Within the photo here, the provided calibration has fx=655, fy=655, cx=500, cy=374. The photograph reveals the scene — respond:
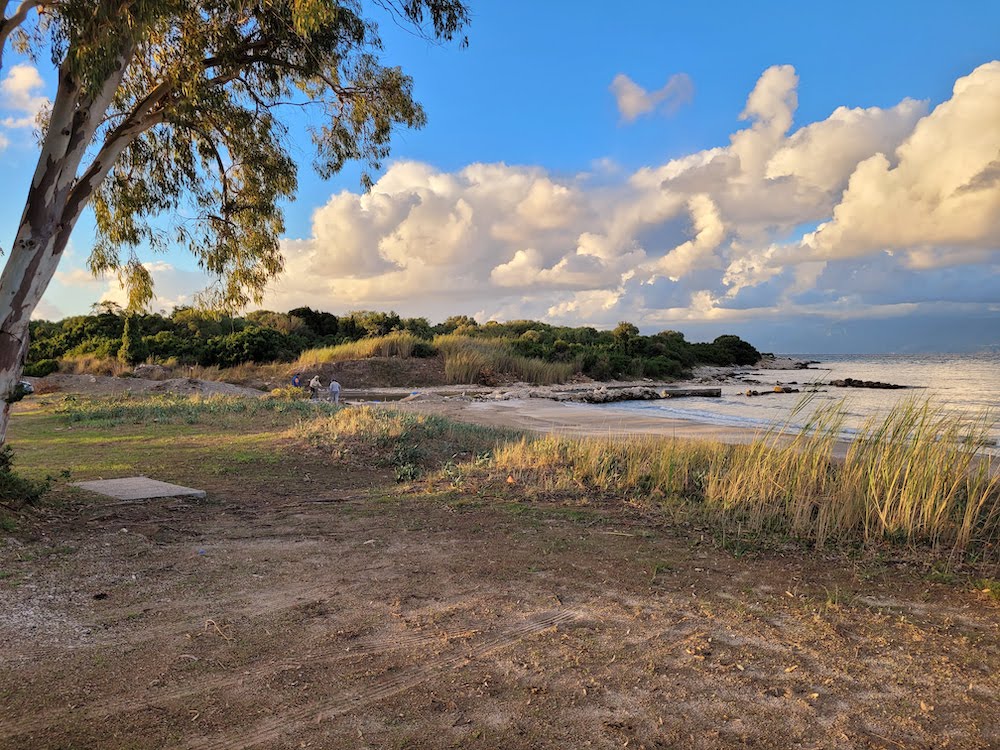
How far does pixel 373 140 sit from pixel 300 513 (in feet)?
18.8

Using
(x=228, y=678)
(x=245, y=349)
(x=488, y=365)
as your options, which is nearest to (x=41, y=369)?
(x=245, y=349)

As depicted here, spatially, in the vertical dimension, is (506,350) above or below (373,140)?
below

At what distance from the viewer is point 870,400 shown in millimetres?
22188

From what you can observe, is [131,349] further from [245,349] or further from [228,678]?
[228,678]

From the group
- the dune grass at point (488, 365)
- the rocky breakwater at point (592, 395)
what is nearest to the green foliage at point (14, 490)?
the rocky breakwater at point (592, 395)

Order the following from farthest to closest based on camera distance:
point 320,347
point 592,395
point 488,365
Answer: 1. point 320,347
2. point 488,365
3. point 592,395

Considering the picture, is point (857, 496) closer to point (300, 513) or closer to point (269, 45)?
point (300, 513)

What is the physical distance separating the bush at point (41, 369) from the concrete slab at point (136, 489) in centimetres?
2221

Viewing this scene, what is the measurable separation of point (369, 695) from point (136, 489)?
18.6 feet

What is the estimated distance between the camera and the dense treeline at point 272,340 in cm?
3066

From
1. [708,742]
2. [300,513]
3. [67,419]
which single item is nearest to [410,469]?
[300,513]

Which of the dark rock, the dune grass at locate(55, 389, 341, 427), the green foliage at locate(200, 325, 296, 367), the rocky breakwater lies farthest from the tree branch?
the dark rock

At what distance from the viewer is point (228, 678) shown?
3295 millimetres

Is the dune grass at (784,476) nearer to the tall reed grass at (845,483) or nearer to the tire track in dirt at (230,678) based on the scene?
the tall reed grass at (845,483)
